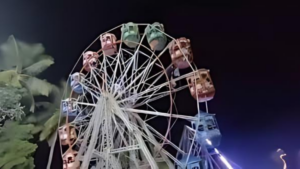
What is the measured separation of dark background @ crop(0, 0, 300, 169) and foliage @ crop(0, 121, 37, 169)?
0.12m

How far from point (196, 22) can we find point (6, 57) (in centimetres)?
119

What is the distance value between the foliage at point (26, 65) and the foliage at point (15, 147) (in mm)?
170

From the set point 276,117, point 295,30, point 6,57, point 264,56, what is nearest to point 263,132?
point 276,117

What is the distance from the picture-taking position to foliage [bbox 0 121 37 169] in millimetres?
2123

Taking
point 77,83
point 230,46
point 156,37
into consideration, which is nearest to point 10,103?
point 77,83

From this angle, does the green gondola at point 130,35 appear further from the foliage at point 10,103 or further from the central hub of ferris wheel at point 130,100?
the foliage at point 10,103

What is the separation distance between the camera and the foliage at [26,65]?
2.40m

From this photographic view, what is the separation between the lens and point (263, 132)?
7.05 feet

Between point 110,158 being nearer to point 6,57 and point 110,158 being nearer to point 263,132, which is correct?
point 263,132

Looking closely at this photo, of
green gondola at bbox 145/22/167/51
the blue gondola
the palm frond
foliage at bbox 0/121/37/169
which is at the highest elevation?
green gondola at bbox 145/22/167/51

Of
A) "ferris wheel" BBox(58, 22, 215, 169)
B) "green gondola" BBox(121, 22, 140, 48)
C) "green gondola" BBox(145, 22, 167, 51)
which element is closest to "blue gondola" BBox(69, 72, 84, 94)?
"ferris wheel" BBox(58, 22, 215, 169)

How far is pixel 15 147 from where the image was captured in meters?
2.15

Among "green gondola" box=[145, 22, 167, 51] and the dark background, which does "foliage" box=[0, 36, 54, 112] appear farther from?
"green gondola" box=[145, 22, 167, 51]

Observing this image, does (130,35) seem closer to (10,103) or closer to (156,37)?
(156,37)
